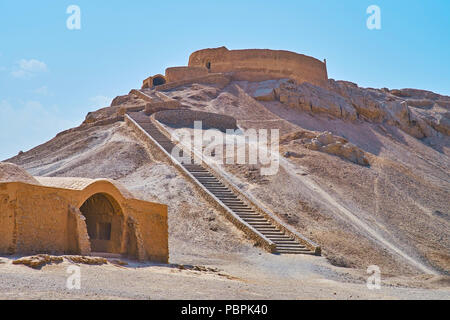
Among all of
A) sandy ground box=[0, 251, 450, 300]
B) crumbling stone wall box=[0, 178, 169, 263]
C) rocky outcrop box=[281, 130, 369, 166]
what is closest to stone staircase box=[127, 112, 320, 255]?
sandy ground box=[0, 251, 450, 300]

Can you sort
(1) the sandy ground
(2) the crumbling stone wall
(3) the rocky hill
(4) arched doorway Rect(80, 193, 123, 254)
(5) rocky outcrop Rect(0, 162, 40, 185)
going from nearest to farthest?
1. (1) the sandy ground
2. (2) the crumbling stone wall
3. (5) rocky outcrop Rect(0, 162, 40, 185)
4. (4) arched doorway Rect(80, 193, 123, 254)
5. (3) the rocky hill

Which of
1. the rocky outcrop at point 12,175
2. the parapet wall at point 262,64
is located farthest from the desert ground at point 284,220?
the parapet wall at point 262,64

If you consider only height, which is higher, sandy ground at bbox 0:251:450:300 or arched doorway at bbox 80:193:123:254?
arched doorway at bbox 80:193:123:254

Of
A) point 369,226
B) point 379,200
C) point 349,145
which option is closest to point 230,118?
point 349,145

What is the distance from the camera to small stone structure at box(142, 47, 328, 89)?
41094 millimetres

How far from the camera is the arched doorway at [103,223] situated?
1352 cm

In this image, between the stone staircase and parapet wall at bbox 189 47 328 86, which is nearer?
the stone staircase

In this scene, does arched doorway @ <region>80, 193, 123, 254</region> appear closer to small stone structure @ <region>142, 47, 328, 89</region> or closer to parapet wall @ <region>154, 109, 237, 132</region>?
parapet wall @ <region>154, 109, 237, 132</region>

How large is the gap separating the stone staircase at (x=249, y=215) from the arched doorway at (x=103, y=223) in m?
5.29

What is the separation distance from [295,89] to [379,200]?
17772mm

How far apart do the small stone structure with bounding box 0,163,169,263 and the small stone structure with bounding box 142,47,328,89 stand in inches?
1096

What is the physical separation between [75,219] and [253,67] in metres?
31.4

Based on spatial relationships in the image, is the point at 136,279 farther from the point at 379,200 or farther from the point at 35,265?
the point at 379,200

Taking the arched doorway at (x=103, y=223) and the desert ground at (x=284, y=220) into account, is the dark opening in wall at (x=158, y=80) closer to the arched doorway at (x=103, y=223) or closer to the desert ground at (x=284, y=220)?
the desert ground at (x=284, y=220)
